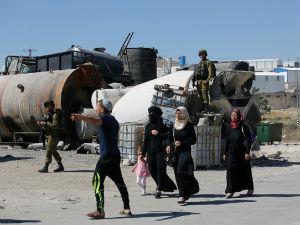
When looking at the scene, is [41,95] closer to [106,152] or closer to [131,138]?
[131,138]

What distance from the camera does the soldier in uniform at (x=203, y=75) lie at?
14.8 meters

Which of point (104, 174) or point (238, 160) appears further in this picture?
point (238, 160)

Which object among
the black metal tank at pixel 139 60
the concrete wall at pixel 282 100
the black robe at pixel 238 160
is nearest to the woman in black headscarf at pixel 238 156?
the black robe at pixel 238 160

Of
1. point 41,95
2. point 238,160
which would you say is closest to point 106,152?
point 238,160

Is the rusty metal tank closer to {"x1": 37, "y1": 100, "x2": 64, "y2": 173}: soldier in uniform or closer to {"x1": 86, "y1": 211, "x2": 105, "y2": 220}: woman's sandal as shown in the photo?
{"x1": 37, "y1": 100, "x2": 64, "y2": 173}: soldier in uniform

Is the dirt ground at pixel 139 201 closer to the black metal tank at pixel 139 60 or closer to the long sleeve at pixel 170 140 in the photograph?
the long sleeve at pixel 170 140

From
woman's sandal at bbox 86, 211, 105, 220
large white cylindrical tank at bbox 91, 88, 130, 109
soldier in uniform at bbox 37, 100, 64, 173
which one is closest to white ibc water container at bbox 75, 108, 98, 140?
large white cylindrical tank at bbox 91, 88, 130, 109

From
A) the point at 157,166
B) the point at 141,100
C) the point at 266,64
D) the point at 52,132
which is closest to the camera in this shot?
the point at 157,166

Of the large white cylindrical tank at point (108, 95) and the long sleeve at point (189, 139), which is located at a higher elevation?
the large white cylindrical tank at point (108, 95)

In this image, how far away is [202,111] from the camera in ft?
50.9

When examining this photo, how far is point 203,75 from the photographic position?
1498 centimetres

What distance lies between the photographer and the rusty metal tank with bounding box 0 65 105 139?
19.7 metres

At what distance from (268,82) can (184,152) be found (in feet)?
305

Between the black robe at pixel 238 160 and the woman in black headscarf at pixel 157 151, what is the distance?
3.65ft
